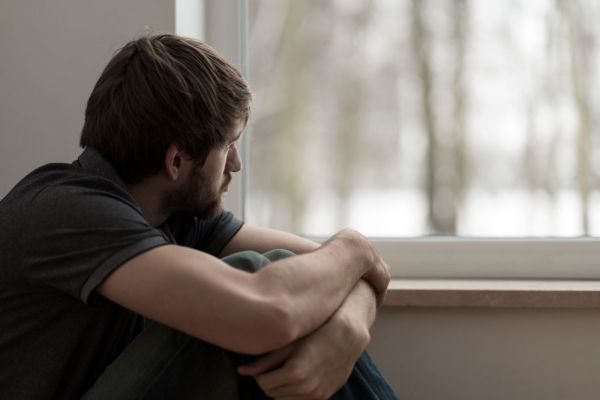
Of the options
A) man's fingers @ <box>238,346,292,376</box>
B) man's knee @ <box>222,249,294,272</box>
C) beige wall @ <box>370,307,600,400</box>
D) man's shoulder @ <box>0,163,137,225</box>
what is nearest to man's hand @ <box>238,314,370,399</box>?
man's fingers @ <box>238,346,292,376</box>

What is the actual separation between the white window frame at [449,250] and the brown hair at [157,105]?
1.47 feet

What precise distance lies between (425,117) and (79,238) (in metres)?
0.99

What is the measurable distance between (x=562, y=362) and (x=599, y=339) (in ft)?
0.27

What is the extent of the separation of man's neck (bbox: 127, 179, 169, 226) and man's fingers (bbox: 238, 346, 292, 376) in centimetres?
36

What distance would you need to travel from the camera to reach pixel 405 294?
1.84m

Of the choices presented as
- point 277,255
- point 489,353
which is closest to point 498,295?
point 489,353

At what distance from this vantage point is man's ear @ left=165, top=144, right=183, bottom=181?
4.82 ft

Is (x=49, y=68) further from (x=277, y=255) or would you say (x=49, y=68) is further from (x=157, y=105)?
(x=277, y=255)

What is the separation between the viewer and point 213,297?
3.99 feet

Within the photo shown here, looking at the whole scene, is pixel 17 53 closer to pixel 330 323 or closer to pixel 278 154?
pixel 278 154

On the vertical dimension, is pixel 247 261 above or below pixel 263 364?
above

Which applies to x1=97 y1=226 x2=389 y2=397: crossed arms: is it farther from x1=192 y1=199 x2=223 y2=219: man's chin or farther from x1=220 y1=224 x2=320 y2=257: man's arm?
x1=220 y1=224 x2=320 y2=257: man's arm

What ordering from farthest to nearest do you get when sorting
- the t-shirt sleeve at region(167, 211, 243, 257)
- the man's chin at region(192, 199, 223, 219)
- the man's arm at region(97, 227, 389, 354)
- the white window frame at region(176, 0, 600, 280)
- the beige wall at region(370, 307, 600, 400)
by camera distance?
the white window frame at region(176, 0, 600, 280)
the beige wall at region(370, 307, 600, 400)
the t-shirt sleeve at region(167, 211, 243, 257)
the man's chin at region(192, 199, 223, 219)
the man's arm at region(97, 227, 389, 354)

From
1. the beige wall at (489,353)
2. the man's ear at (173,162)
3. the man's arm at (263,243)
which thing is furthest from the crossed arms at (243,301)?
the beige wall at (489,353)
